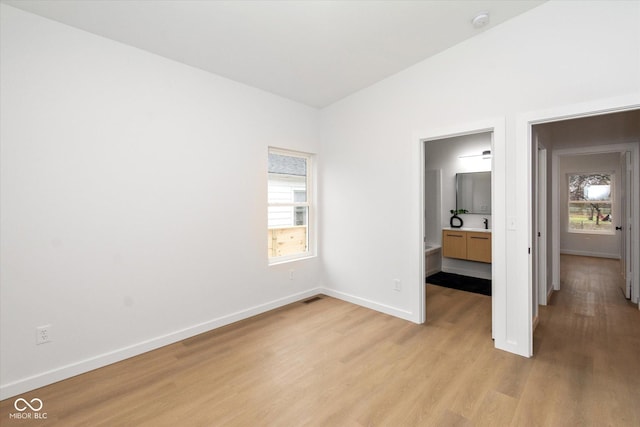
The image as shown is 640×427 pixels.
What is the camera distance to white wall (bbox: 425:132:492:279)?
5.13 m

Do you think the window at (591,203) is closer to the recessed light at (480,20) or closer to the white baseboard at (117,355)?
the recessed light at (480,20)

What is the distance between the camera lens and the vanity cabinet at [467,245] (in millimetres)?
4812

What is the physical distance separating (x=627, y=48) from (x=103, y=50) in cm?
415

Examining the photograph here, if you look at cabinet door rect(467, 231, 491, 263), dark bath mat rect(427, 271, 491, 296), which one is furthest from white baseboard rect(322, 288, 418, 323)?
cabinet door rect(467, 231, 491, 263)

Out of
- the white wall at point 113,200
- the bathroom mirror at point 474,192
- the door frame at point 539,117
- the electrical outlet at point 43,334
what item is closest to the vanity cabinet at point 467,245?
the bathroom mirror at point 474,192

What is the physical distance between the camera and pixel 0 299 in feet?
6.99

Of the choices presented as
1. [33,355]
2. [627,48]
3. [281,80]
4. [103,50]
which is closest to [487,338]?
[627,48]

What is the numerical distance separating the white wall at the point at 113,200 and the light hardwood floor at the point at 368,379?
0.30 m

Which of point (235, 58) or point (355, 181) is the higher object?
point (235, 58)

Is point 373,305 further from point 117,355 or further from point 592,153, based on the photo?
point 592,153

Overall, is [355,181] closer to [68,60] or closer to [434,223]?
[434,223]

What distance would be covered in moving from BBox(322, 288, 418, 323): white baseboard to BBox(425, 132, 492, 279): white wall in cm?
248

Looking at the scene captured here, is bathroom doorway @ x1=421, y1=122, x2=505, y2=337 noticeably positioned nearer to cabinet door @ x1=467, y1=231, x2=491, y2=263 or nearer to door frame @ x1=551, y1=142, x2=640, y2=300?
cabinet door @ x1=467, y1=231, x2=491, y2=263

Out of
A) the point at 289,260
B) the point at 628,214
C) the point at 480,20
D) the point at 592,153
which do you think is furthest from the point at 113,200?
the point at 592,153
